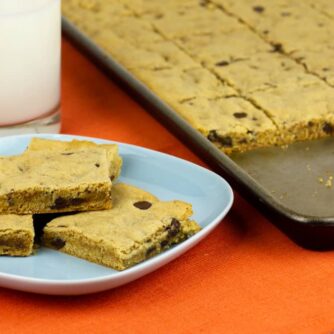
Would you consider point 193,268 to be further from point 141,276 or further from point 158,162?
point 158,162

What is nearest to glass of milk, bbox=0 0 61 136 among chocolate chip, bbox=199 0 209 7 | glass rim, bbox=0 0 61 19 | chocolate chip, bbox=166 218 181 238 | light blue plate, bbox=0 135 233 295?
glass rim, bbox=0 0 61 19

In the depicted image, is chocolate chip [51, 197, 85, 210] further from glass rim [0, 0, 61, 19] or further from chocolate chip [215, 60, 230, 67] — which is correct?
chocolate chip [215, 60, 230, 67]

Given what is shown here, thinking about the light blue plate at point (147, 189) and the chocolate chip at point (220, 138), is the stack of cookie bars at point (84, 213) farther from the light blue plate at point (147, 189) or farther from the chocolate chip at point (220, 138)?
the chocolate chip at point (220, 138)

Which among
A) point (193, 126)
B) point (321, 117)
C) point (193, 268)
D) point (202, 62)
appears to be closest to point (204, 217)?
point (193, 268)

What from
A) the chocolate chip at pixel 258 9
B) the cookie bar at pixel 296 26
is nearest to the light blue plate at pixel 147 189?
the cookie bar at pixel 296 26

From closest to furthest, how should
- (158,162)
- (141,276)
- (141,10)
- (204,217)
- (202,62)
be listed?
(141,276) < (204,217) < (158,162) < (202,62) < (141,10)

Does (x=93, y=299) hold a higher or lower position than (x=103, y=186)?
lower
